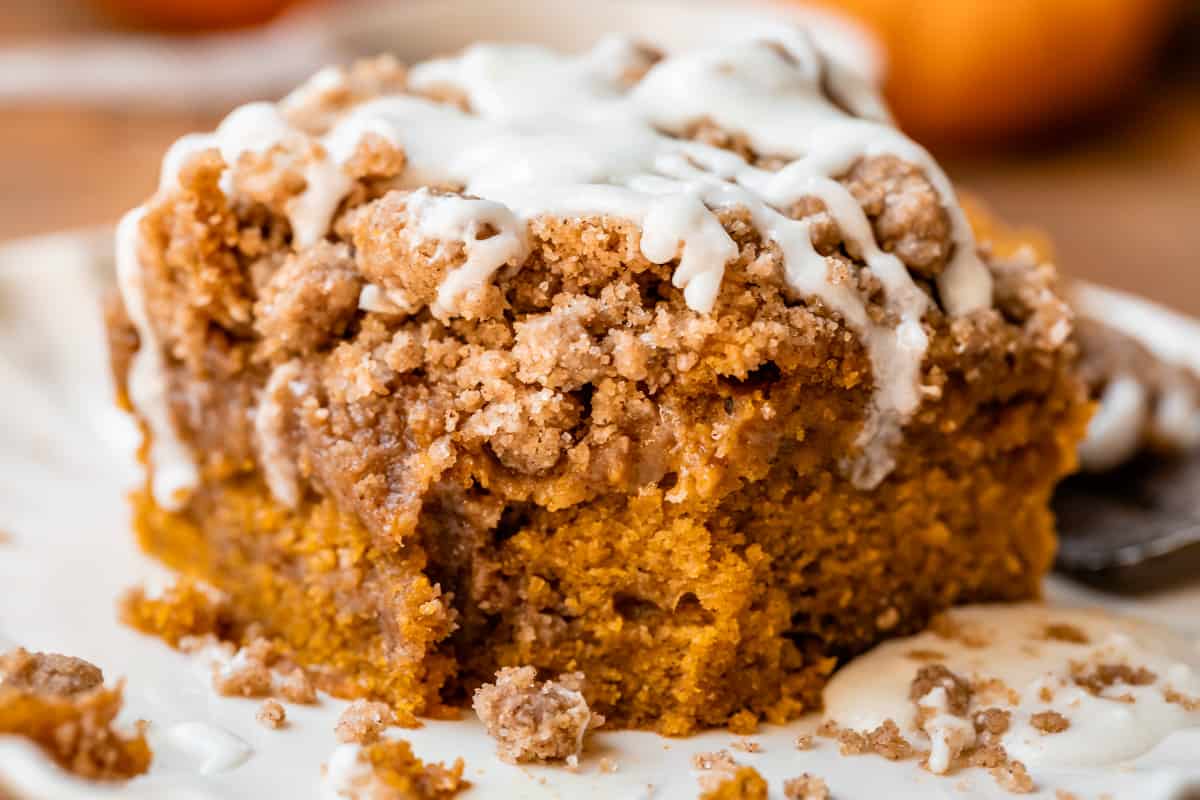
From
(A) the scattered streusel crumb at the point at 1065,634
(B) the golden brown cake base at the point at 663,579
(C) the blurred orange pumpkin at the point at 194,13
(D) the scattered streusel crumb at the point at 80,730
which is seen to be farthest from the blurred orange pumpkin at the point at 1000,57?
(D) the scattered streusel crumb at the point at 80,730

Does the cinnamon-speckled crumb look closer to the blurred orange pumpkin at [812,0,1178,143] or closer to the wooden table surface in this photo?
the wooden table surface

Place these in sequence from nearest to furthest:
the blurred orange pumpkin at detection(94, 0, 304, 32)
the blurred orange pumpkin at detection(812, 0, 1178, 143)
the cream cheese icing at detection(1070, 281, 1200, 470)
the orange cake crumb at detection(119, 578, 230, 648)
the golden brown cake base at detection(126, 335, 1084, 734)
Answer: the golden brown cake base at detection(126, 335, 1084, 734) < the orange cake crumb at detection(119, 578, 230, 648) < the cream cheese icing at detection(1070, 281, 1200, 470) < the blurred orange pumpkin at detection(812, 0, 1178, 143) < the blurred orange pumpkin at detection(94, 0, 304, 32)

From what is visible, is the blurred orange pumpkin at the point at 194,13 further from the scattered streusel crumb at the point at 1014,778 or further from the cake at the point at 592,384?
the scattered streusel crumb at the point at 1014,778

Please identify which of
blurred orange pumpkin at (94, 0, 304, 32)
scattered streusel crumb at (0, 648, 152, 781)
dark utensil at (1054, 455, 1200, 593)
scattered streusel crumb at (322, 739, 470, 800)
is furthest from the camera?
blurred orange pumpkin at (94, 0, 304, 32)

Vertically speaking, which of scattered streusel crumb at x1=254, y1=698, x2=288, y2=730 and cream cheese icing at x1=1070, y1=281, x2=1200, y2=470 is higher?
cream cheese icing at x1=1070, y1=281, x2=1200, y2=470

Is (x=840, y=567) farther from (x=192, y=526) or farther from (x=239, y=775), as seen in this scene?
(x=192, y=526)

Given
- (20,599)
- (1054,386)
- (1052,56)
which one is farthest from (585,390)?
(1052,56)

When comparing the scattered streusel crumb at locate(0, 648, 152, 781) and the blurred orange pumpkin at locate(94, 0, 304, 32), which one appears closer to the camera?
the scattered streusel crumb at locate(0, 648, 152, 781)

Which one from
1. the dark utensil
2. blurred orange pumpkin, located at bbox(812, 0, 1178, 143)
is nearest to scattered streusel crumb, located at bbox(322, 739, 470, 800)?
the dark utensil
